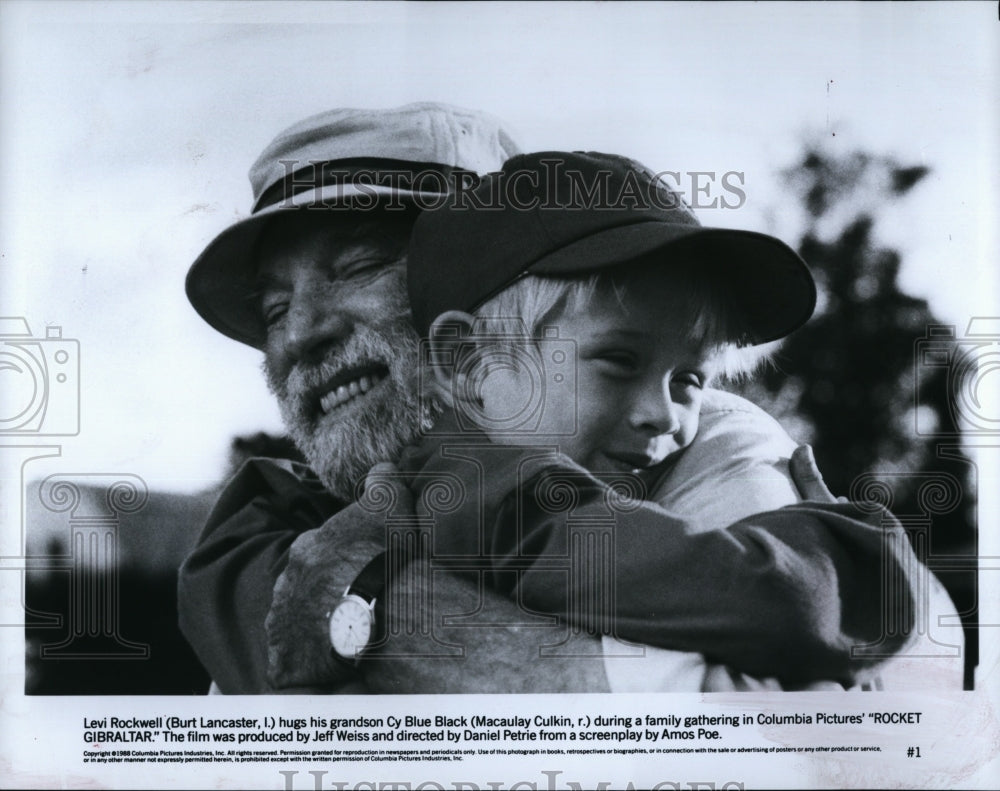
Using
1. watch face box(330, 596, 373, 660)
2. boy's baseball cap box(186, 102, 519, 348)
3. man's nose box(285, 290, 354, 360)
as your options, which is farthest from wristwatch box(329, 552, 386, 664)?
boy's baseball cap box(186, 102, 519, 348)

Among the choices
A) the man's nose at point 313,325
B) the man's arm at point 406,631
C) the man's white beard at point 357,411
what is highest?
the man's nose at point 313,325

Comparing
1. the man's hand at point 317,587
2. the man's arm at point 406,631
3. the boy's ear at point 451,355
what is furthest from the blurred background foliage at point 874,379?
the man's hand at point 317,587

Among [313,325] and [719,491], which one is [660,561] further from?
[313,325]

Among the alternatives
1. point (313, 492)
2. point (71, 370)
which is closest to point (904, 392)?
point (313, 492)

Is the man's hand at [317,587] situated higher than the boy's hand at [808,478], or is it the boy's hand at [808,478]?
the boy's hand at [808,478]

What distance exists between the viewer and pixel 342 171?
375cm

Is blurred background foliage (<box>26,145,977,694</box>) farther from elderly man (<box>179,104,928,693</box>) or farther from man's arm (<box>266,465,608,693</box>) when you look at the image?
man's arm (<box>266,465,608,693</box>)

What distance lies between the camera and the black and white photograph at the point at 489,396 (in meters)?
3.68

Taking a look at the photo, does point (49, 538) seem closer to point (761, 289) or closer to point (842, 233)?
point (761, 289)

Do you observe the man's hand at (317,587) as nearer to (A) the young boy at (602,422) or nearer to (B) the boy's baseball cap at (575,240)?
(A) the young boy at (602,422)

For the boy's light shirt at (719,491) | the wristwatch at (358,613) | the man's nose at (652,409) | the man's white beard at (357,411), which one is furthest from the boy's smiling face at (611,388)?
the wristwatch at (358,613)

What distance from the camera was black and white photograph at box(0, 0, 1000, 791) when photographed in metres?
3.68

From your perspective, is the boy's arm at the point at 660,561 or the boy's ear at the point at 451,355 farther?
the boy's ear at the point at 451,355

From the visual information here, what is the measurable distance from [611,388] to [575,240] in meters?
0.45
